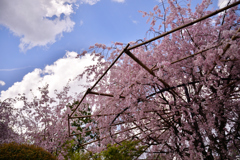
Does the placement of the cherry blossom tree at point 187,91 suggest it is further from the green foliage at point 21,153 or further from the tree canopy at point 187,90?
the green foliage at point 21,153

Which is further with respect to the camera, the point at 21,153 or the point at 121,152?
the point at 21,153

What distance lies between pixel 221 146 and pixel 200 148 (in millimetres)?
574

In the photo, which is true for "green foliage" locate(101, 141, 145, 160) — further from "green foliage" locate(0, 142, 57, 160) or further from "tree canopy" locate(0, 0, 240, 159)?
"green foliage" locate(0, 142, 57, 160)

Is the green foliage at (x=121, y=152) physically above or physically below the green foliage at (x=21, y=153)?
below

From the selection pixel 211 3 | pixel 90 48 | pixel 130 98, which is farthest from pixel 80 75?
pixel 211 3

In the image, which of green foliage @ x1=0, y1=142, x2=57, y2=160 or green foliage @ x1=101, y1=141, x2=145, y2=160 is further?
green foliage @ x1=0, y1=142, x2=57, y2=160

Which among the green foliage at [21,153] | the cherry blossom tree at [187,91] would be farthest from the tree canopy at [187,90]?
the green foliage at [21,153]

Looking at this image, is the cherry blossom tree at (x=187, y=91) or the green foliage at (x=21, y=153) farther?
A: the green foliage at (x=21, y=153)

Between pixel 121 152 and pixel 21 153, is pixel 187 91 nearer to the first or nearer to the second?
pixel 121 152

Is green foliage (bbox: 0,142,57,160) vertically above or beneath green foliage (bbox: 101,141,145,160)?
above

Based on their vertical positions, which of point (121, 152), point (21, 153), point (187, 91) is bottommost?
point (121, 152)

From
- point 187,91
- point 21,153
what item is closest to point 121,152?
point 187,91

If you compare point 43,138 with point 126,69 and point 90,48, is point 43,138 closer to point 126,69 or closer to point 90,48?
point 90,48

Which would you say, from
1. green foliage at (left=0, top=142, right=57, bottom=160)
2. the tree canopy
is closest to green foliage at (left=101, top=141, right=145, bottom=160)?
the tree canopy
